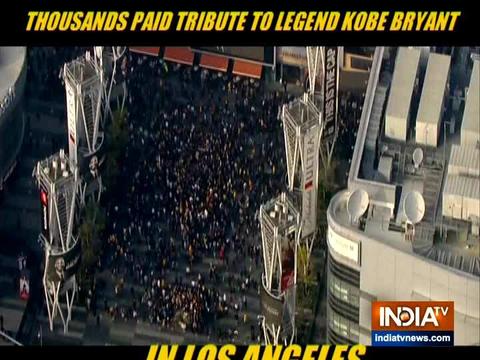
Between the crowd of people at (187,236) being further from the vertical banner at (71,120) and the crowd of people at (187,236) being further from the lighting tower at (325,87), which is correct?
the vertical banner at (71,120)

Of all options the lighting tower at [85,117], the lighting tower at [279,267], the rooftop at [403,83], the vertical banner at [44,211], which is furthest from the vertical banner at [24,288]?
the rooftop at [403,83]

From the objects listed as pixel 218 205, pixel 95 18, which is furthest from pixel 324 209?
pixel 95 18

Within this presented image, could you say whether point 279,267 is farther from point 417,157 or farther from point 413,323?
point 413,323

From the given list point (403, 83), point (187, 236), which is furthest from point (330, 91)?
point (403, 83)

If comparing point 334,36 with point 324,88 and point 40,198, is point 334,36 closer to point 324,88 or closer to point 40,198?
point 324,88

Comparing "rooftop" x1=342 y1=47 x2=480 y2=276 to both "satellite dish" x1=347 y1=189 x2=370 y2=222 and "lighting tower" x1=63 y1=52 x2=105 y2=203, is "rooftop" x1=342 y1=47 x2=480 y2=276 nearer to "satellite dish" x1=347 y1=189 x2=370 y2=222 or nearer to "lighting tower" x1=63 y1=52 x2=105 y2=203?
"satellite dish" x1=347 y1=189 x2=370 y2=222

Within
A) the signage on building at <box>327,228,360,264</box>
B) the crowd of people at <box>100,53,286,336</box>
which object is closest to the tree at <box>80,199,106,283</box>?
the crowd of people at <box>100,53,286,336</box>
